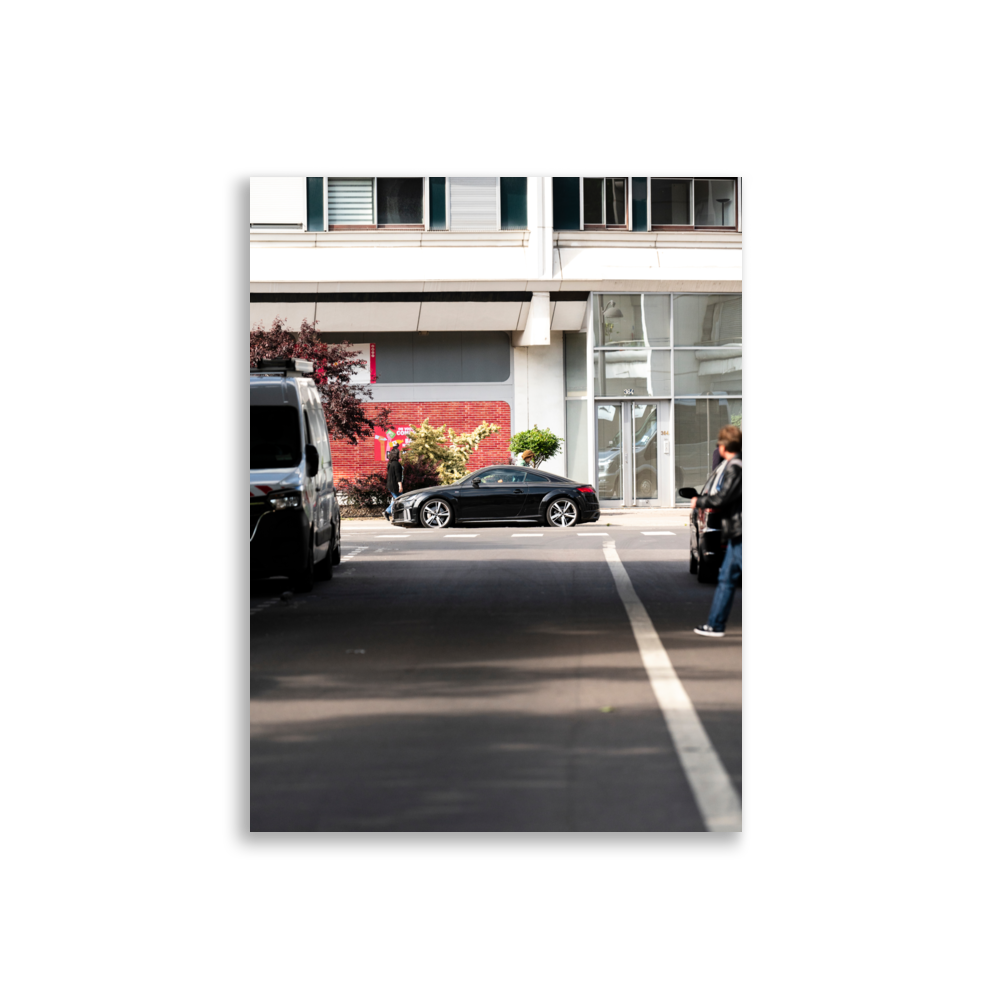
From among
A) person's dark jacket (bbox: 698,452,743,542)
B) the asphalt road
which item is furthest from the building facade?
person's dark jacket (bbox: 698,452,743,542)

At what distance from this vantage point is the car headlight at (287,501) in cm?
1198

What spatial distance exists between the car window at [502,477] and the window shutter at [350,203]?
10.5m

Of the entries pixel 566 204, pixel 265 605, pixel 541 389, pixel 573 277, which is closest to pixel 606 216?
pixel 566 204

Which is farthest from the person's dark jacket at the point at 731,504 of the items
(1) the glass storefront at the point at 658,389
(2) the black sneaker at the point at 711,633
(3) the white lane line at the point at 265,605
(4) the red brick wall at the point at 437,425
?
(4) the red brick wall at the point at 437,425

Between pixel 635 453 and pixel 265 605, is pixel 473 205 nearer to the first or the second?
pixel 635 453

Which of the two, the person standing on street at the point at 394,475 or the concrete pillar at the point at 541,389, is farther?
the concrete pillar at the point at 541,389

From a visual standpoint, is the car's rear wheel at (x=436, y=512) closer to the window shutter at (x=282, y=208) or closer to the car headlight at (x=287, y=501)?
the window shutter at (x=282, y=208)

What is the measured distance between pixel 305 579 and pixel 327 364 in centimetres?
1507

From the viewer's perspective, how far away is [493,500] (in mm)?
22938
